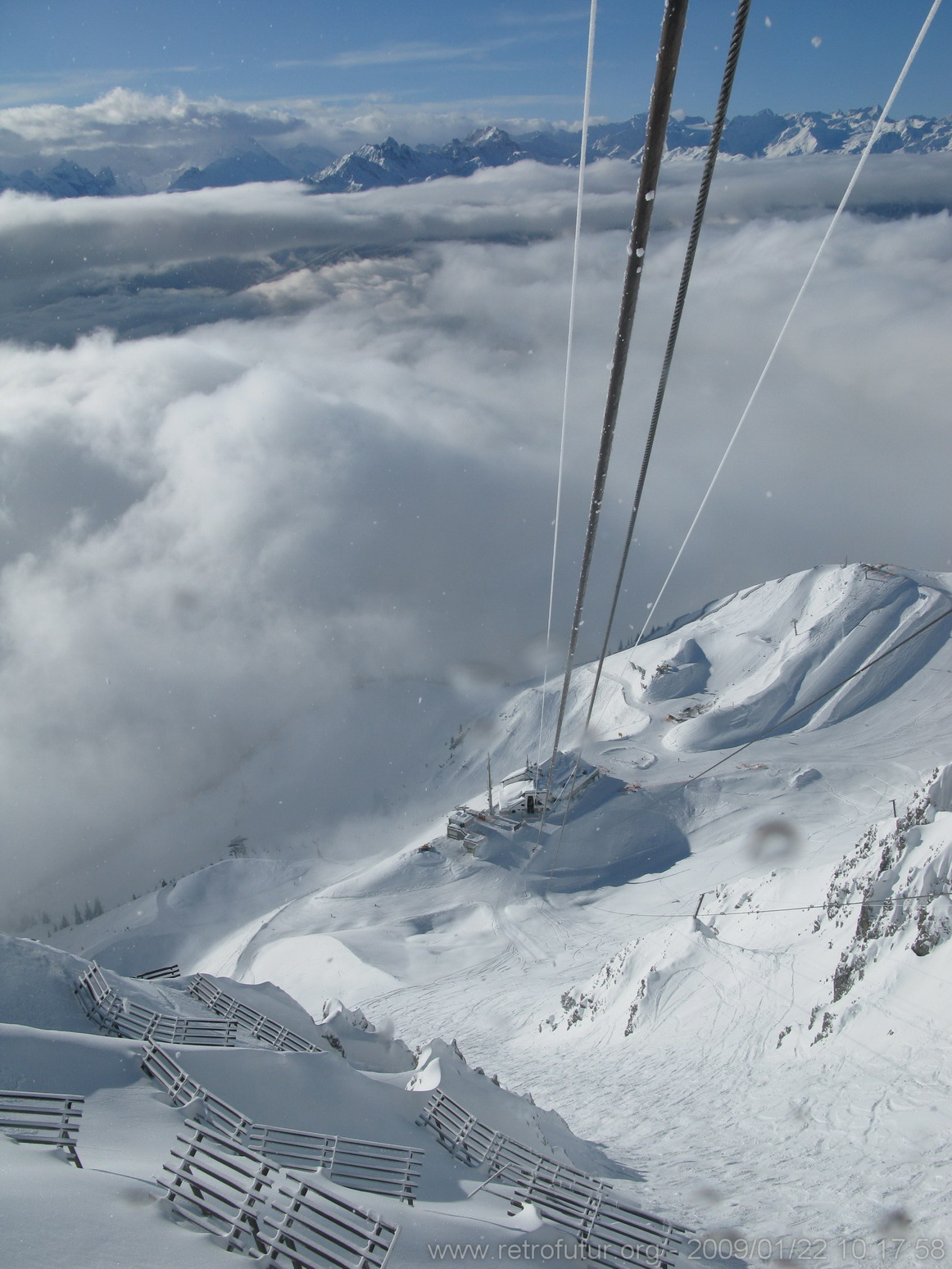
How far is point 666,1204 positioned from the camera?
12.8m

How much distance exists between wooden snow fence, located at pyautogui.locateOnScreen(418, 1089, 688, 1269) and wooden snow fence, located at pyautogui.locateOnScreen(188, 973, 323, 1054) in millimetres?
4354

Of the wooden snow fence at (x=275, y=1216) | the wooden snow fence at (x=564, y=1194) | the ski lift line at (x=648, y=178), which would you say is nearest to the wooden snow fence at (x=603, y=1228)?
the wooden snow fence at (x=564, y=1194)

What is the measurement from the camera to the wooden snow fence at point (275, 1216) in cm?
668

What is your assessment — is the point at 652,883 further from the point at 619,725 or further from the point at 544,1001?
the point at 619,725

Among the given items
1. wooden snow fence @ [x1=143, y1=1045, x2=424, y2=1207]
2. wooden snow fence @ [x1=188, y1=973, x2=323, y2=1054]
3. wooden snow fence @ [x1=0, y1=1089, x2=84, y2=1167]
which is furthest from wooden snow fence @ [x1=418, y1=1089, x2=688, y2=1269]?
wooden snow fence @ [x1=0, y1=1089, x2=84, y2=1167]

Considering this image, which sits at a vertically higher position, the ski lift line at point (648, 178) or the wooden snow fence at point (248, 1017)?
the ski lift line at point (648, 178)

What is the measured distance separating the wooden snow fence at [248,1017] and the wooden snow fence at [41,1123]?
7.32 meters

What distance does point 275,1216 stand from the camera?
729cm

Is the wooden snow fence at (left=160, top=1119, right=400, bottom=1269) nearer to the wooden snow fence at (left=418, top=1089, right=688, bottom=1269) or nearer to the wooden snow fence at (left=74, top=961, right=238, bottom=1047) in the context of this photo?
the wooden snow fence at (left=418, top=1089, right=688, bottom=1269)

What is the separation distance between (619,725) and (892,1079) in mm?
54448

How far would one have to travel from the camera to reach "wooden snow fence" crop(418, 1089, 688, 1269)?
9109mm

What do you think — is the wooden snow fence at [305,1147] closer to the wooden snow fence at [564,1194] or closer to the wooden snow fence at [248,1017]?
the wooden snow fence at [564,1194]

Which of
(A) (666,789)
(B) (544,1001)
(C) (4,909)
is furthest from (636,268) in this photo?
(C) (4,909)

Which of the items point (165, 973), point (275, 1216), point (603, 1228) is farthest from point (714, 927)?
point (275, 1216)
